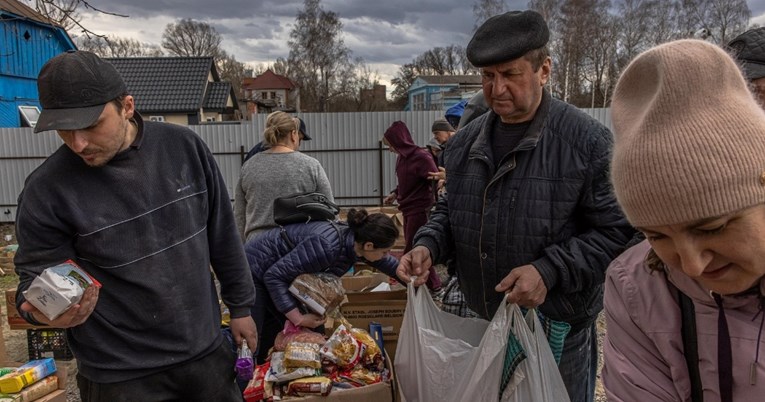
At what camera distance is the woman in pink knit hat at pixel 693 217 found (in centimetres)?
81

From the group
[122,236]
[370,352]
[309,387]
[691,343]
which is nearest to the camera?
[691,343]

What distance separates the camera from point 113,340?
180 cm

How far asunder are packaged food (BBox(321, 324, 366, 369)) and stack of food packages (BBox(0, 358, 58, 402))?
1.70m

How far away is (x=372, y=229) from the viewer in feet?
9.04

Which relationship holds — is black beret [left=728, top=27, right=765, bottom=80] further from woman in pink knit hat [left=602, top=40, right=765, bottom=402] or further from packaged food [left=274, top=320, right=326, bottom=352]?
packaged food [left=274, top=320, right=326, bottom=352]

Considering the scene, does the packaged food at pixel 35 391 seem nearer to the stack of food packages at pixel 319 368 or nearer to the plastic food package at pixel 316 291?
the stack of food packages at pixel 319 368

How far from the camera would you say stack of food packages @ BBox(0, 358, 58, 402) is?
2.73 meters

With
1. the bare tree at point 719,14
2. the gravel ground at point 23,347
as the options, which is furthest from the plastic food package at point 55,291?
the bare tree at point 719,14

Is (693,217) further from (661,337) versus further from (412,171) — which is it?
(412,171)

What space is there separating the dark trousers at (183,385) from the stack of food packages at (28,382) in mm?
1223

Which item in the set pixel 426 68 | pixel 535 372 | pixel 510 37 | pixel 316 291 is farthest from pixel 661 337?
pixel 426 68

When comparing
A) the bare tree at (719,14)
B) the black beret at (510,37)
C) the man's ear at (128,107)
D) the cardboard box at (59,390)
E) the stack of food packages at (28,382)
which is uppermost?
the bare tree at (719,14)

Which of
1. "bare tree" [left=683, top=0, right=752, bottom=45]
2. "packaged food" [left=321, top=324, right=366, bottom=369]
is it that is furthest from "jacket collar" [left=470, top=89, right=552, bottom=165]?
"bare tree" [left=683, top=0, right=752, bottom=45]

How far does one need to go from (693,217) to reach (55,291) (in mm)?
1601
